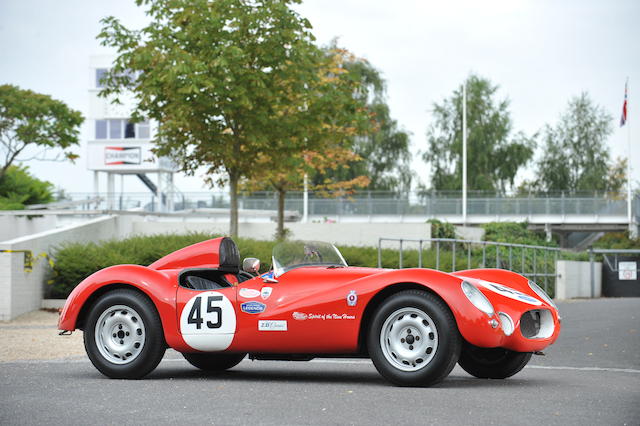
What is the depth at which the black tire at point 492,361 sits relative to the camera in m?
8.15

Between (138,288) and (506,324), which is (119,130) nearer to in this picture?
(138,288)

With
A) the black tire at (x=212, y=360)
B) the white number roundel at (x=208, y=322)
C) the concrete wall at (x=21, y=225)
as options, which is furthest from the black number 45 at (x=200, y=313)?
the concrete wall at (x=21, y=225)

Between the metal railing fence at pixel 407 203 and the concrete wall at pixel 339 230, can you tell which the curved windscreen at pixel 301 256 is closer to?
the concrete wall at pixel 339 230

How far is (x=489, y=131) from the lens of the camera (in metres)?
59.1

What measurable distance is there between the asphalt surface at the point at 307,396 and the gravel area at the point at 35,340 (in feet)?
4.42

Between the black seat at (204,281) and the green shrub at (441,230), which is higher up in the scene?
the black seat at (204,281)

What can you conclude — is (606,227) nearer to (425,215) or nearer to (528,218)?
(528,218)

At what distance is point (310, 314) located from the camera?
747 centimetres

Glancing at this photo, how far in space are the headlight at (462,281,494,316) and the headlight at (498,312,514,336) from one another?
0.18 metres

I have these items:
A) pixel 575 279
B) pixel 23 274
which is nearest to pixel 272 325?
pixel 23 274

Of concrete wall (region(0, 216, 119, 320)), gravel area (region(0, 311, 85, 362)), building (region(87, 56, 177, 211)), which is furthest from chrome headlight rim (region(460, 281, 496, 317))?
building (region(87, 56, 177, 211))

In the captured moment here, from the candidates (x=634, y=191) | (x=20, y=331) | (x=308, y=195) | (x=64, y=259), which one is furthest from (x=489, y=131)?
(x=20, y=331)

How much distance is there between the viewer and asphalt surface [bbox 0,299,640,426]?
5.83m

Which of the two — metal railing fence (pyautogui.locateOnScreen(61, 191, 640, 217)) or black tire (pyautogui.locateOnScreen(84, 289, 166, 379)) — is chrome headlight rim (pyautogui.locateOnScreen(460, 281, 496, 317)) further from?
metal railing fence (pyautogui.locateOnScreen(61, 191, 640, 217))
